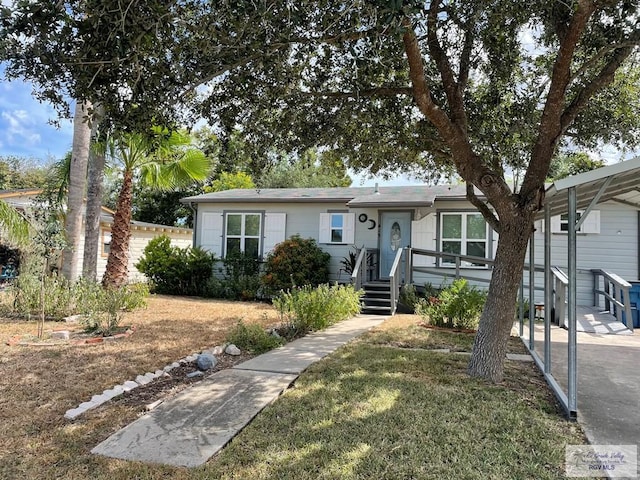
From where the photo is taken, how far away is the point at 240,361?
5.65m

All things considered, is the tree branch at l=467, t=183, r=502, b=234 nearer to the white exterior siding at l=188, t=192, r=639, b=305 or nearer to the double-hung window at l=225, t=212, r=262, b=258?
the white exterior siding at l=188, t=192, r=639, b=305

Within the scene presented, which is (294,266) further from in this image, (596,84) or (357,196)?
(596,84)

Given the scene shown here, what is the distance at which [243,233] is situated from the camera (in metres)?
14.5

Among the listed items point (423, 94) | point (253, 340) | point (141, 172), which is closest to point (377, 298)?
point (253, 340)

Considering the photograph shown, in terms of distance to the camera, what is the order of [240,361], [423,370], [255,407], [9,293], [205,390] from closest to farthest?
1. [255,407]
2. [205,390]
3. [423,370]
4. [240,361]
5. [9,293]

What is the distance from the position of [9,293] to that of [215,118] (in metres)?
6.39

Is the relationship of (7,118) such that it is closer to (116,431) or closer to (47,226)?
(47,226)

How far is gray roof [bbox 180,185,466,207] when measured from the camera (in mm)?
11945

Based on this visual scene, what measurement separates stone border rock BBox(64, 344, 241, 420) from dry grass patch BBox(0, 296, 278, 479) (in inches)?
3.2

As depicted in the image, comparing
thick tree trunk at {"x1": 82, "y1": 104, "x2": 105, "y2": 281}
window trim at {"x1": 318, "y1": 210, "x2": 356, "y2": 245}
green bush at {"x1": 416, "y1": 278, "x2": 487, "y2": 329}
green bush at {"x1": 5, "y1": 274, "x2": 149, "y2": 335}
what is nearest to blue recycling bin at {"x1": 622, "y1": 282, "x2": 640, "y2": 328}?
green bush at {"x1": 416, "y1": 278, "x2": 487, "y2": 329}

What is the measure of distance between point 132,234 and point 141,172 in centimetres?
748

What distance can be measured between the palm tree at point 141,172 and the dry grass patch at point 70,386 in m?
2.69

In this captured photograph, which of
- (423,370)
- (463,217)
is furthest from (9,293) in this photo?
(463,217)

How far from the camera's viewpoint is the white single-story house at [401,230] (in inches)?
440
